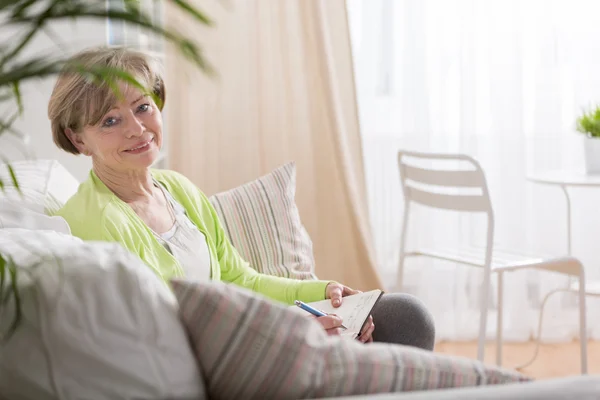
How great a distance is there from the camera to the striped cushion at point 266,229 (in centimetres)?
238

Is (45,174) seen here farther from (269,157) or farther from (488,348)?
(488,348)

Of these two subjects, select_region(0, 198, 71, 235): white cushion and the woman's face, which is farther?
the woman's face

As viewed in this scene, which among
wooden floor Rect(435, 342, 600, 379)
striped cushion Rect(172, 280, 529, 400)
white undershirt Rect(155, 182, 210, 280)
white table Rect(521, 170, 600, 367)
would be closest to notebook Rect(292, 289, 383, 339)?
white undershirt Rect(155, 182, 210, 280)

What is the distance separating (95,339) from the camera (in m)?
0.93

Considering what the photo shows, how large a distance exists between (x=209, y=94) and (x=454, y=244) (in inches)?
46.5

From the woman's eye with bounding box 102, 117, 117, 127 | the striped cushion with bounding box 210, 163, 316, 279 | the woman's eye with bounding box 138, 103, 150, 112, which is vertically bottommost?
the striped cushion with bounding box 210, 163, 316, 279

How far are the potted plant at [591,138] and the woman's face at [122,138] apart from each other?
1.64 metres

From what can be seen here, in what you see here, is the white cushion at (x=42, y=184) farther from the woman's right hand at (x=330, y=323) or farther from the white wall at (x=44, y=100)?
the woman's right hand at (x=330, y=323)

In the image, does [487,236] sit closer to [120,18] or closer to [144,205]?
[144,205]

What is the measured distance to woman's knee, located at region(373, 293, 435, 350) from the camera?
5.85 ft

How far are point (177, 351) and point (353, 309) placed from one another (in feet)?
3.02

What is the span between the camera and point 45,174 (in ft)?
6.42

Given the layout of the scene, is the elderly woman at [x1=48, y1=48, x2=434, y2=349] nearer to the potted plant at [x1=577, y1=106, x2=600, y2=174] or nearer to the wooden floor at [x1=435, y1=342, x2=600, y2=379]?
the potted plant at [x1=577, y1=106, x2=600, y2=174]

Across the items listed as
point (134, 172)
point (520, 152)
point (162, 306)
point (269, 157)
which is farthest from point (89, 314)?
point (520, 152)
